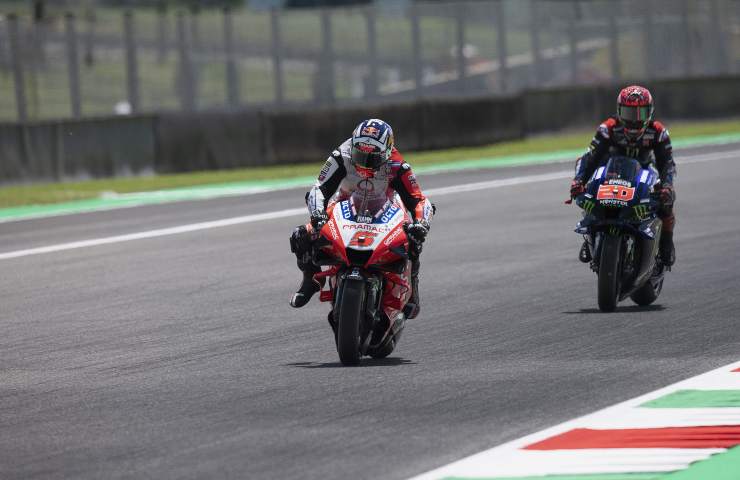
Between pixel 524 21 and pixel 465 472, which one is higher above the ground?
pixel 524 21

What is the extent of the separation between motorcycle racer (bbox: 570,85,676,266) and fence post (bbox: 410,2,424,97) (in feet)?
70.1

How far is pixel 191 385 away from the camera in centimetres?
947

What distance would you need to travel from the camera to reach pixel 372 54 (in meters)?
32.9

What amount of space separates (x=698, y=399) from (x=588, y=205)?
4.15 meters

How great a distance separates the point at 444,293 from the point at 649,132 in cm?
229

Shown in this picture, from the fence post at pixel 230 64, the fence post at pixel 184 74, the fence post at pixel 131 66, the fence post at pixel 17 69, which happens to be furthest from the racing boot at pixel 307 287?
the fence post at pixel 230 64

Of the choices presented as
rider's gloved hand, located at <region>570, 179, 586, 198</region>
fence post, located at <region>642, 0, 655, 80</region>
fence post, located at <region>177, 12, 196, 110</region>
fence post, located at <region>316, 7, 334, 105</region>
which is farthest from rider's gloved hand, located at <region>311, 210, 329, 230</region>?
fence post, located at <region>642, 0, 655, 80</region>

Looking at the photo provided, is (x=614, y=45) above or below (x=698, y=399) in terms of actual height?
above

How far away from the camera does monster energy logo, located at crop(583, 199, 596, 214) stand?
12.3 metres

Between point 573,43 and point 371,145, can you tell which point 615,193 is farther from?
point 573,43

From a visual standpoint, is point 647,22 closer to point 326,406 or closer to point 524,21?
point 524,21

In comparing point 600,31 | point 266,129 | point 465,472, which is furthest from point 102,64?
point 465,472

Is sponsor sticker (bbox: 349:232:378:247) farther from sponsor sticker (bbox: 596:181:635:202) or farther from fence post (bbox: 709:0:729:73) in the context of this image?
fence post (bbox: 709:0:729:73)

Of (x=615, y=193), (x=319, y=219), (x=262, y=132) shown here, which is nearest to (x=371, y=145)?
(x=319, y=219)
